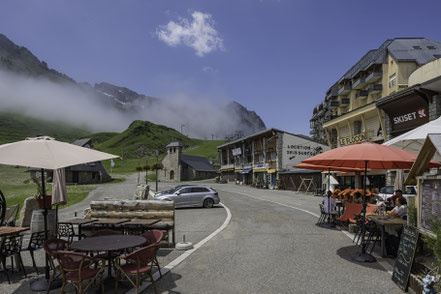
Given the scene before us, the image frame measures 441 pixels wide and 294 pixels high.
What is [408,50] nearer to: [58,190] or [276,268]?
[276,268]

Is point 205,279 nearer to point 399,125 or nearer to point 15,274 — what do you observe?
point 15,274

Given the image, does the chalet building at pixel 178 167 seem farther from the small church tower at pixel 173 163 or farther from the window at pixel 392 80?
the window at pixel 392 80

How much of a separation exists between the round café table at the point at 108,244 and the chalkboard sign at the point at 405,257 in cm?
455

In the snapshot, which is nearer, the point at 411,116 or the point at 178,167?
the point at 411,116

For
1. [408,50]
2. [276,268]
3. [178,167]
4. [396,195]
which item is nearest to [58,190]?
[276,268]

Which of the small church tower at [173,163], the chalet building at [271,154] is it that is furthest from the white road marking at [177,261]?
the small church tower at [173,163]

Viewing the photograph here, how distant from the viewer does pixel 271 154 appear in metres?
48.7

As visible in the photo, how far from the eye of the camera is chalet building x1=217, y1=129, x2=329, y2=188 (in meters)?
45.8

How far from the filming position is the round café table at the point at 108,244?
482 centimetres

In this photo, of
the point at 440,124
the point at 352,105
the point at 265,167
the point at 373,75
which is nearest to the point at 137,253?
the point at 440,124

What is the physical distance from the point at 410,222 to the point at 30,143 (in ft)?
23.8

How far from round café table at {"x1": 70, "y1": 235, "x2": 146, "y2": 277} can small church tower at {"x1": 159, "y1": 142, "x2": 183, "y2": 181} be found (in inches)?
2798

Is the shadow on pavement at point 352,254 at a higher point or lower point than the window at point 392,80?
lower

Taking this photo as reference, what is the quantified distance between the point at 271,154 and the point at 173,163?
116ft
